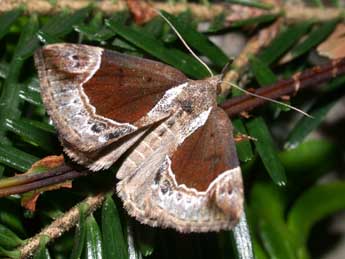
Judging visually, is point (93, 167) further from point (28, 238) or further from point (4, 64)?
point (4, 64)

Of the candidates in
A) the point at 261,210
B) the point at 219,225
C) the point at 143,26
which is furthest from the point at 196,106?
the point at 261,210

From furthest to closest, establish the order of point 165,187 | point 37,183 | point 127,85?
point 127,85 → point 165,187 → point 37,183

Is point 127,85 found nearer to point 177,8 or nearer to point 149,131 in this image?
point 149,131

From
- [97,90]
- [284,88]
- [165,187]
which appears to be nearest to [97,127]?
[97,90]

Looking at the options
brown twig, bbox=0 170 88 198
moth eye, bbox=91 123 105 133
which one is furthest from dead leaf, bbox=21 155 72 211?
moth eye, bbox=91 123 105 133

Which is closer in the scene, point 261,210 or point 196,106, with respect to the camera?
point 196,106

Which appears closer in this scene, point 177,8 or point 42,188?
point 42,188

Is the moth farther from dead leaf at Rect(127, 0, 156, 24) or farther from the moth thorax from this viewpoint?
dead leaf at Rect(127, 0, 156, 24)

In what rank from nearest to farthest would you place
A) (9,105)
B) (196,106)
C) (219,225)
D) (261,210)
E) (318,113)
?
(219,225), (9,105), (196,106), (318,113), (261,210)
